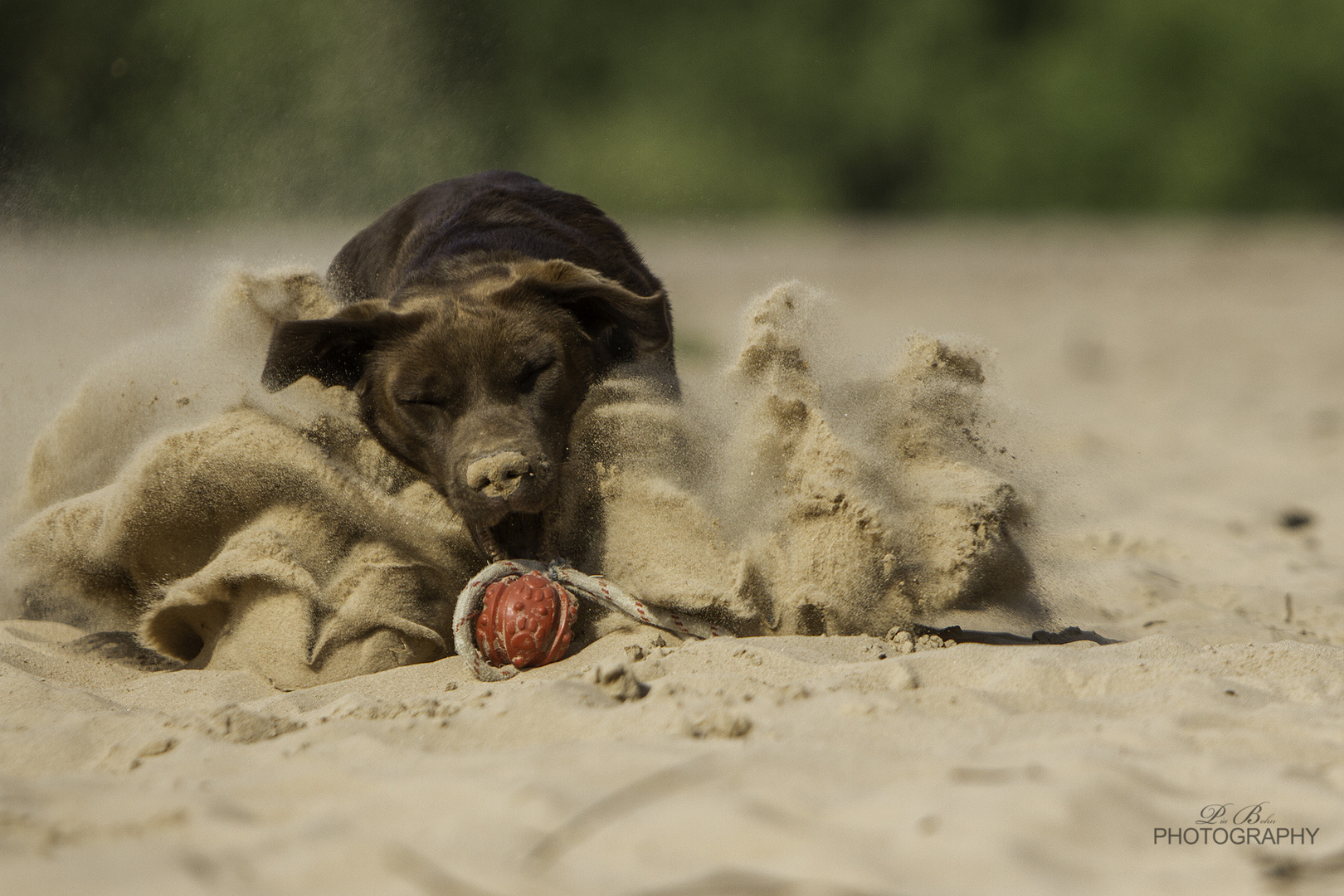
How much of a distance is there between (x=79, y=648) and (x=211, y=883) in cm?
233

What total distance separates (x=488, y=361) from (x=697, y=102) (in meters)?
31.3

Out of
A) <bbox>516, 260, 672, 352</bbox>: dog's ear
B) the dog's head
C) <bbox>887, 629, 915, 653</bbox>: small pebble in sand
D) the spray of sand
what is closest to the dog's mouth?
the dog's head

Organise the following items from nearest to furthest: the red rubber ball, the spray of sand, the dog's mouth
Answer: the red rubber ball, the spray of sand, the dog's mouth

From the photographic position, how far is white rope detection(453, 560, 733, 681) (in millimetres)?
3500

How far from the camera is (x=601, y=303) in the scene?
421cm

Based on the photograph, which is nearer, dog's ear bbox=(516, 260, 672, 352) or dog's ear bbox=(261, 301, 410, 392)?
dog's ear bbox=(261, 301, 410, 392)

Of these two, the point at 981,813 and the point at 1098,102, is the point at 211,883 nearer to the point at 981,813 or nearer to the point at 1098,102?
the point at 981,813

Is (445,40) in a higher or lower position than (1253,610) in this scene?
higher

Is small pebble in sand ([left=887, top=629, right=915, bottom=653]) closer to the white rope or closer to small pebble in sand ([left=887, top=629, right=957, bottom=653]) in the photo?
small pebble in sand ([left=887, top=629, right=957, bottom=653])

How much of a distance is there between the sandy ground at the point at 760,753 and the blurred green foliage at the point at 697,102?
3610 mm

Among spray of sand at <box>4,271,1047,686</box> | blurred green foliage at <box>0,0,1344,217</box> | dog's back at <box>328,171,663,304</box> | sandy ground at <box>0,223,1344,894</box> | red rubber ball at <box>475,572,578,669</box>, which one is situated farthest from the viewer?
blurred green foliage at <box>0,0,1344,217</box>

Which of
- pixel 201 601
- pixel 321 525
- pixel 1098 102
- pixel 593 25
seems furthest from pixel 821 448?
pixel 593 25

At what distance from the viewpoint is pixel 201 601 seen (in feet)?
12.4

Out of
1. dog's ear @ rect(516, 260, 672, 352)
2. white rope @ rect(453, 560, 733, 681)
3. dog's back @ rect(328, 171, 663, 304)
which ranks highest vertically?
dog's back @ rect(328, 171, 663, 304)
